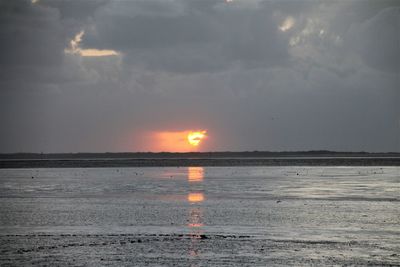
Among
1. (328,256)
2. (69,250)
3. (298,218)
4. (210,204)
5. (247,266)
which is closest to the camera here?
(247,266)

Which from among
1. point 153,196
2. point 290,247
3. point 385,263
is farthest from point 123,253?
point 153,196

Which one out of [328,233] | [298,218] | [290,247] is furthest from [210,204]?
[290,247]

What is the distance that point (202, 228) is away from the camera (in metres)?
30.3

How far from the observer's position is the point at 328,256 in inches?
872

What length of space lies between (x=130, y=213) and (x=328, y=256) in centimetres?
1757

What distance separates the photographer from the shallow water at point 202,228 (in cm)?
2216

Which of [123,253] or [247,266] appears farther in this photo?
[123,253]

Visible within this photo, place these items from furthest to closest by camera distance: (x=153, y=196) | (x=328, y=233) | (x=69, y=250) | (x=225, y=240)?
(x=153, y=196) < (x=328, y=233) < (x=225, y=240) < (x=69, y=250)

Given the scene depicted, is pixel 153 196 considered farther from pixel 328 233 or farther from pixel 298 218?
pixel 328 233

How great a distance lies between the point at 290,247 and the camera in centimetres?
2405

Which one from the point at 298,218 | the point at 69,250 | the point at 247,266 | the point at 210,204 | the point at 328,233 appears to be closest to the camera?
the point at 247,266

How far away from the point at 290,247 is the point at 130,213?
1538 cm

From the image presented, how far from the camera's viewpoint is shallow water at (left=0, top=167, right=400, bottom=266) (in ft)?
72.7

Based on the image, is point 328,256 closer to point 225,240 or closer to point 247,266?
point 247,266
